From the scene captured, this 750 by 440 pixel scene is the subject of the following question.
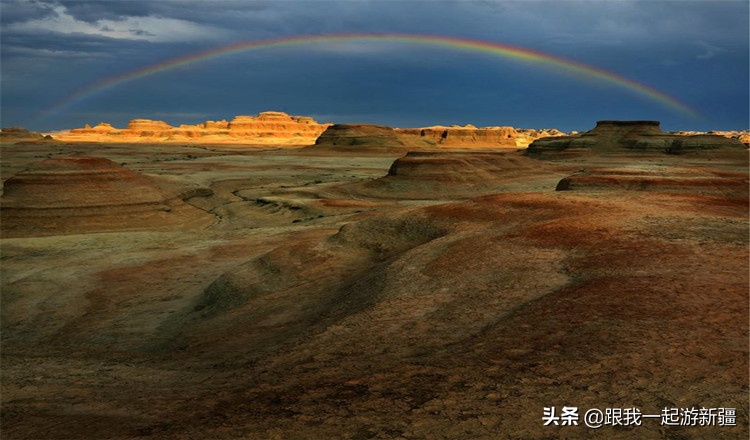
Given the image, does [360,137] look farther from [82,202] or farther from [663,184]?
[663,184]

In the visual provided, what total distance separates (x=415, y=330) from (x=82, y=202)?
31256 millimetres

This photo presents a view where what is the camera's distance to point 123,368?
30.1 ft

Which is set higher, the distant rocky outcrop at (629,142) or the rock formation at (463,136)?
the rock formation at (463,136)

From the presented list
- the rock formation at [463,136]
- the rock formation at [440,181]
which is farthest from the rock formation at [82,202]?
the rock formation at [463,136]

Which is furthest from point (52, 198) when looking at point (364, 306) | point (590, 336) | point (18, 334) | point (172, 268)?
point (590, 336)

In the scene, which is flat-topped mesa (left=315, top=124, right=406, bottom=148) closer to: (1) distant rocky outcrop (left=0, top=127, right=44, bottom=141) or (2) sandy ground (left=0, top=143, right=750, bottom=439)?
(2) sandy ground (left=0, top=143, right=750, bottom=439)

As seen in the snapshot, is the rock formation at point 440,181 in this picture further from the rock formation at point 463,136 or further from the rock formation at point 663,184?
the rock formation at point 463,136

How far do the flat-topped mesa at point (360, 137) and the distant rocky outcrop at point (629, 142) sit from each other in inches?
1396

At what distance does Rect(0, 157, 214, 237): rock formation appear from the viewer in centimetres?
3219

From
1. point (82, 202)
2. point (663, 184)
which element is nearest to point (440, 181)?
point (663, 184)

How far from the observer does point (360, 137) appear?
12200 centimetres

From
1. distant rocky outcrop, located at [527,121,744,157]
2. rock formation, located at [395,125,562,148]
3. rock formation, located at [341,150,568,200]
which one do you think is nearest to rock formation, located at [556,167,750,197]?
rock formation, located at [341,150,568,200]

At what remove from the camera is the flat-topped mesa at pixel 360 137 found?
121 meters

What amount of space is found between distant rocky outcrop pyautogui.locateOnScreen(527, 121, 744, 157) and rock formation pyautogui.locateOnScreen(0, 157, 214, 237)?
7201 centimetres
